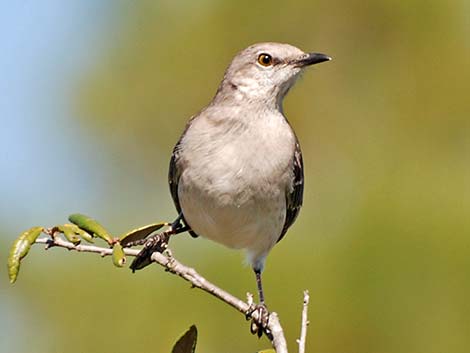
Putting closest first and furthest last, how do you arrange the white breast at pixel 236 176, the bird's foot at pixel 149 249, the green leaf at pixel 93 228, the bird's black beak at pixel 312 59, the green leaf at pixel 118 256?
the green leaf at pixel 118 256
the green leaf at pixel 93 228
the bird's foot at pixel 149 249
the white breast at pixel 236 176
the bird's black beak at pixel 312 59

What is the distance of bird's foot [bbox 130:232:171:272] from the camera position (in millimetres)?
6113

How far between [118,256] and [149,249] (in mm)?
1287

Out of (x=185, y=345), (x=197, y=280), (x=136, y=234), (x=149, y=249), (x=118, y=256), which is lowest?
(x=185, y=345)

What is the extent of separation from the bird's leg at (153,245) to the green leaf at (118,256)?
16.3 inches

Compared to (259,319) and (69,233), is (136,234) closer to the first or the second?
(69,233)

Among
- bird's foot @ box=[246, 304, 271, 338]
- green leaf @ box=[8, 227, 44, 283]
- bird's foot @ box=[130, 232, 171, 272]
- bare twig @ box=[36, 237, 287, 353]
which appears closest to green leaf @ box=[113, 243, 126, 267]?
bare twig @ box=[36, 237, 287, 353]

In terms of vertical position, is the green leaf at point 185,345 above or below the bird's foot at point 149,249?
below

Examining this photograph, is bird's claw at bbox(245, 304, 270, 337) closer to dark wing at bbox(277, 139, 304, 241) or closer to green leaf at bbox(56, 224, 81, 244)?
dark wing at bbox(277, 139, 304, 241)

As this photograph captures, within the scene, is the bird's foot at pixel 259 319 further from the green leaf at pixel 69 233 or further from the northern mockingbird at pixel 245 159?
the green leaf at pixel 69 233

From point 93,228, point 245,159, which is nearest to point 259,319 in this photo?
point 245,159

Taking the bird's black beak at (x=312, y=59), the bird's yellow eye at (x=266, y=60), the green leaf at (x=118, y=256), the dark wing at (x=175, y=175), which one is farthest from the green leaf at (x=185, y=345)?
the bird's yellow eye at (x=266, y=60)

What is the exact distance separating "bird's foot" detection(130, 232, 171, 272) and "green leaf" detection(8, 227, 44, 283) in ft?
3.34

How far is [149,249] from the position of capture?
6.36m

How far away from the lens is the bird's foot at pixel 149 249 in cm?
611
